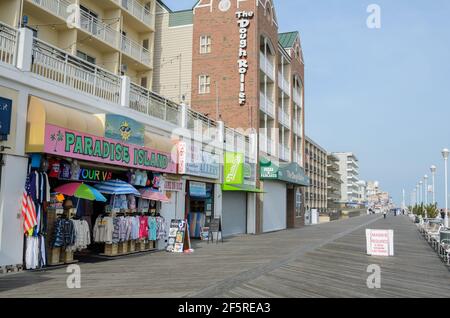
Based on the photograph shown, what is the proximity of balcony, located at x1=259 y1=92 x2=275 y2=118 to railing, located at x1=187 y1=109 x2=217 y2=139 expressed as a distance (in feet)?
25.4

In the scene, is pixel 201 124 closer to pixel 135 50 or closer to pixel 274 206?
pixel 135 50

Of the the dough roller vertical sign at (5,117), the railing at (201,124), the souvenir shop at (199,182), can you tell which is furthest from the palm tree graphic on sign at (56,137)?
the railing at (201,124)

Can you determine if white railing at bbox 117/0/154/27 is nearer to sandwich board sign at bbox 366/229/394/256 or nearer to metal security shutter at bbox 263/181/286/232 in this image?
metal security shutter at bbox 263/181/286/232

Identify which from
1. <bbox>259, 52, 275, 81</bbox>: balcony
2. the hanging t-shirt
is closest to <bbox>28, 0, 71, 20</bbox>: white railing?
the hanging t-shirt

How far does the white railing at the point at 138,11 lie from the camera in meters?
27.6

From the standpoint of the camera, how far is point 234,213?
27.2 m

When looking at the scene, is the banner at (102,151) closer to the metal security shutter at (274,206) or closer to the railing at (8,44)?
the railing at (8,44)

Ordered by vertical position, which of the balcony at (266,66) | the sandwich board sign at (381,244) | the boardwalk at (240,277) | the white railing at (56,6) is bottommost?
the boardwalk at (240,277)

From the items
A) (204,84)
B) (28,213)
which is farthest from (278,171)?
(28,213)

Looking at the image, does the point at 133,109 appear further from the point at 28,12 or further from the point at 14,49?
the point at 28,12

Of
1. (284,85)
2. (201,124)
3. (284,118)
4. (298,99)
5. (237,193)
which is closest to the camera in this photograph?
(201,124)

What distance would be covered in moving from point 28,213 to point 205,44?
893 inches

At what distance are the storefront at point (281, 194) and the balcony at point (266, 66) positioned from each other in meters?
6.83

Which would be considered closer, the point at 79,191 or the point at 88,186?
the point at 79,191
